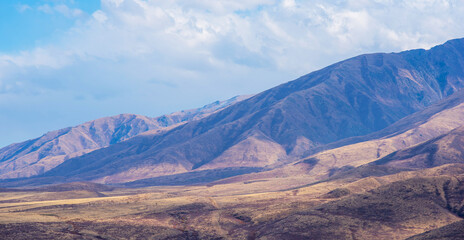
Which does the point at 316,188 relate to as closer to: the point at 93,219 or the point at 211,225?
the point at 211,225

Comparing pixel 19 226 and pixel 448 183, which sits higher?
pixel 19 226

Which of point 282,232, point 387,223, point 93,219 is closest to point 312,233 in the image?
point 282,232

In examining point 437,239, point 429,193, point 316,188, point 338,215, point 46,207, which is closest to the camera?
point 437,239

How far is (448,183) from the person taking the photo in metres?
124

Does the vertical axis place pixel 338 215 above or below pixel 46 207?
below

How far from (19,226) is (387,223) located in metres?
82.8

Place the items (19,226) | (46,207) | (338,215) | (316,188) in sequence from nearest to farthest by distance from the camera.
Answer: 1. (19,226)
2. (338,215)
3. (46,207)
4. (316,188)

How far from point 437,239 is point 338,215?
33151mm

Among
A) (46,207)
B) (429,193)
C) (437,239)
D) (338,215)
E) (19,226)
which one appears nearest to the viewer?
(437,239)

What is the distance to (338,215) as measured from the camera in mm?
112250

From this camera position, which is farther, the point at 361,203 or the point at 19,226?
the point at 361,203

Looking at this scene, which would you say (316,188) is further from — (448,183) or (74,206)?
(74,206)

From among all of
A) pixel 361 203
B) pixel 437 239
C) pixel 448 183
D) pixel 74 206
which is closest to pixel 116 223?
pixel 74 206

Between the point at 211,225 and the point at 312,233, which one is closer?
the point at 312,233
